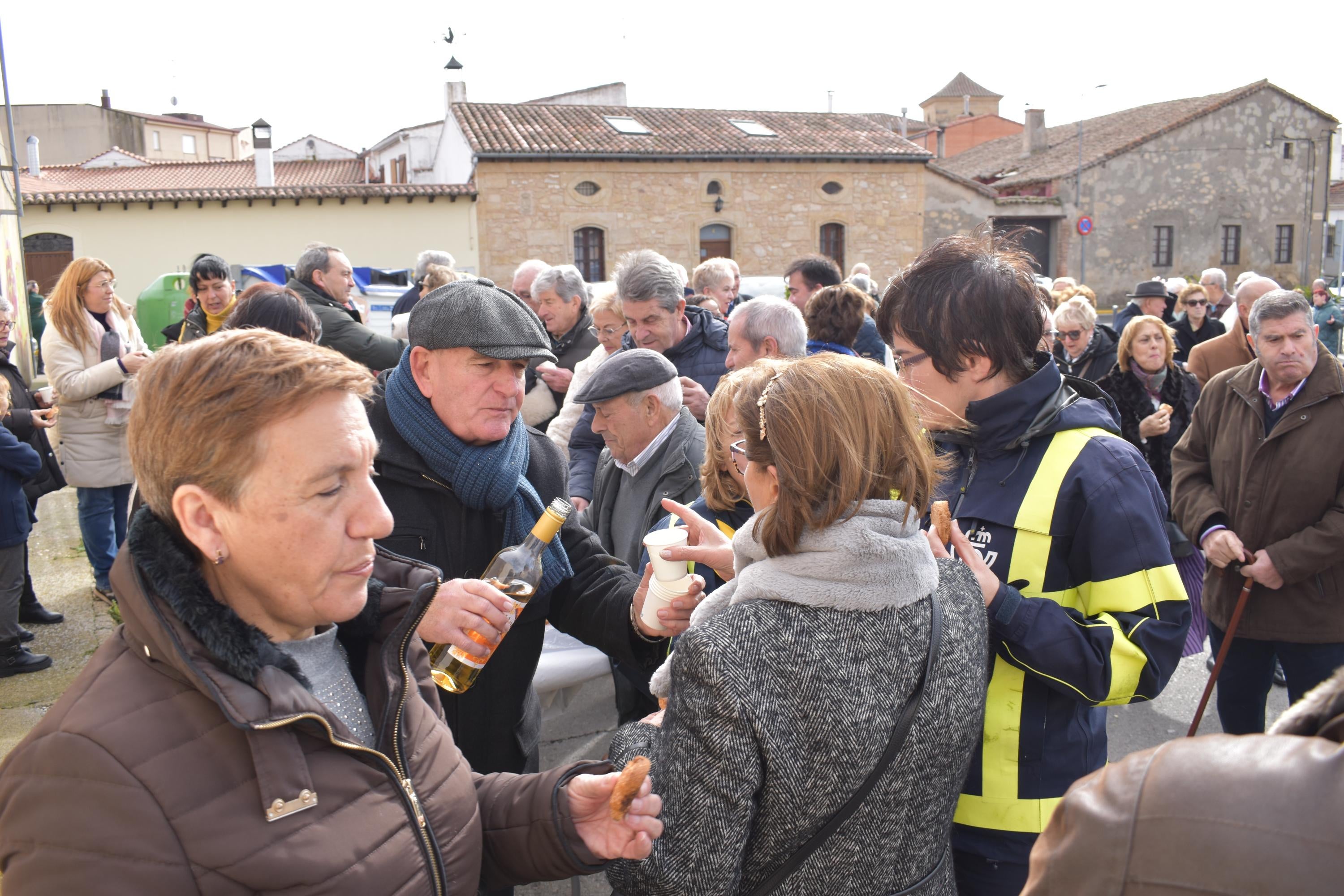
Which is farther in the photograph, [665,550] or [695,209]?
[695,209]

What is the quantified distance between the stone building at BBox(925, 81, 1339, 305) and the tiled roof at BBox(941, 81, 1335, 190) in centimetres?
7

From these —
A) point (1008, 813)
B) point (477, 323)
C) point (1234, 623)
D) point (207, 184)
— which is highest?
point (207, 184)

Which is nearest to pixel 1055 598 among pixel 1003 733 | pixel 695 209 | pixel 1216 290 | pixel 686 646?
pixel 1003 733

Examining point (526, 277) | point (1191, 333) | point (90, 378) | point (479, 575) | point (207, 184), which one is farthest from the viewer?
point (207, 184)

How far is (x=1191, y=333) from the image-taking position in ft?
29.5

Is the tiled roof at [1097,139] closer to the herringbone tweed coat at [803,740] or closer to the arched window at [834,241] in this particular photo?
the arched window at [834,241]

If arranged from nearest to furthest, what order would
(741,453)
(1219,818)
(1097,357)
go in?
(1219,818)
(741,453)
(1097,357)

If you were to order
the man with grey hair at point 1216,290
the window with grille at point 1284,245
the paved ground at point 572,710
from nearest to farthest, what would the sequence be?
1. the paved ground at point 572,710
2. the man with grey hair at point 1216,290
3. the window with grille at point 1284,245

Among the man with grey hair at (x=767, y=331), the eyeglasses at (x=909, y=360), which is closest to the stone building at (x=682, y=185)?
the man with grey hair at (x=767, y=331)

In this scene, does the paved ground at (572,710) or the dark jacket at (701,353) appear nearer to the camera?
the paved ground at (572,710)

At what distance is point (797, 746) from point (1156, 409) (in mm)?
5128

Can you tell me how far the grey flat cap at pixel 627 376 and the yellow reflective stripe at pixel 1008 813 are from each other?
1.84m

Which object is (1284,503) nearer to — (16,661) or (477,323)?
(477,323)

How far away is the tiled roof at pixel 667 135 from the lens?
27.1 meters
